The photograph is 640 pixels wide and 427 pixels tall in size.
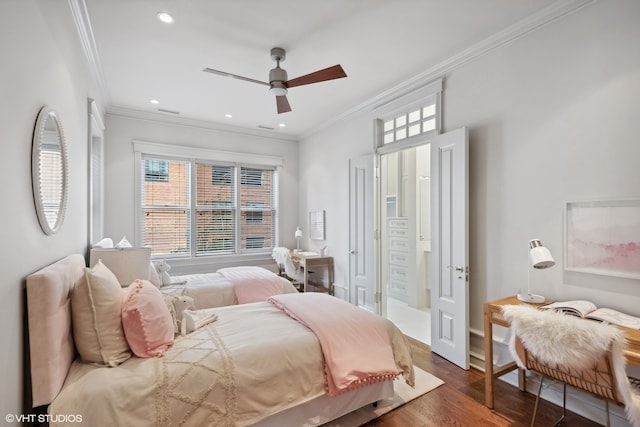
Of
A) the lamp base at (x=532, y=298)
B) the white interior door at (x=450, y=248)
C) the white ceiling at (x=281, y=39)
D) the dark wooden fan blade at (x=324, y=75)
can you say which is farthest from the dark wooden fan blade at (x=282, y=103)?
the lamp base at (x=532, y=298)

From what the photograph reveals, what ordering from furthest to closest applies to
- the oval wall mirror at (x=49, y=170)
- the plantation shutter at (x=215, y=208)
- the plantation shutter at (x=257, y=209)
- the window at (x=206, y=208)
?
the plantation shutter at (x=257, y=209) < the plantation shutter at (x=215, y=208) < the window at (x=206, y=208) < the oval wall mirror at (x=49, y=170)

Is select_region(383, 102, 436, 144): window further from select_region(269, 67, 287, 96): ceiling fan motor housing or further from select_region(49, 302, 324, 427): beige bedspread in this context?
select_region(49, 302, 324, 427): beige bedspread

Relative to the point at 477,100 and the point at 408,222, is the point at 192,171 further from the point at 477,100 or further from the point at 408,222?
the point at 477,100

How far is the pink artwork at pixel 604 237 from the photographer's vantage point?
6.38 ft

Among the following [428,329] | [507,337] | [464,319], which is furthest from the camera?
[428,329]

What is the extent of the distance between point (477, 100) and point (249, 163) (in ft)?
12.8

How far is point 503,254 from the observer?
2654mm

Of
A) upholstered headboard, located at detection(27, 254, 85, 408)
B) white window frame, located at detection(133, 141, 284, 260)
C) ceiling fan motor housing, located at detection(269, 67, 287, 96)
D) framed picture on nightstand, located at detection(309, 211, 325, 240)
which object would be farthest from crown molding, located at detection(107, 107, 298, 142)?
upholstered headboard, located at detection(27, 254, 85, 408)

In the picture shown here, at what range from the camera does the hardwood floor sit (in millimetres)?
2105

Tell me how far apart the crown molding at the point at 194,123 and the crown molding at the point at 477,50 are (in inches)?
76.9

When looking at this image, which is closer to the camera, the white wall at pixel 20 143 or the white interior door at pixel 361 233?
the white wall at pixel 20 143

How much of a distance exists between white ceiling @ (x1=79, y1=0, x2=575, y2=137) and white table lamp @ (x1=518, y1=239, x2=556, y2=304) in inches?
71.7

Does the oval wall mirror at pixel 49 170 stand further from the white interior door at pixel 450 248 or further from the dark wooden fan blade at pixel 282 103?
the white interior door at pixel 450 248

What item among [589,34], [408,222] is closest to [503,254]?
[589,34]
